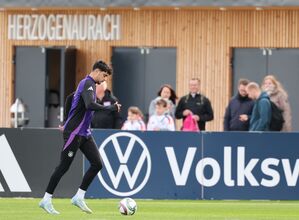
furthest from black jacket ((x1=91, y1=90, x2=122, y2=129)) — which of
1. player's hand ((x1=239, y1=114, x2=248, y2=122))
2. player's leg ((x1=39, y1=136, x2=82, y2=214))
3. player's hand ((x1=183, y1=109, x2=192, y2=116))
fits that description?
player's leg ((x1=39, y1=136, x2=82, y2=214))

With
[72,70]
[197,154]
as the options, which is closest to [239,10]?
[72,70]

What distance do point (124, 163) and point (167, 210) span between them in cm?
309

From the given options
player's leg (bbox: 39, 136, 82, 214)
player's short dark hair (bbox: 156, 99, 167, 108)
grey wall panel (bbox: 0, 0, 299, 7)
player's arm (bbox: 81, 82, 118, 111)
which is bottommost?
player's leg (bbox: 39, 136, 82, 214)

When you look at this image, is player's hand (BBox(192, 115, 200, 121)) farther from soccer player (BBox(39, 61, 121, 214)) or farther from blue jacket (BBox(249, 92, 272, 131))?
soccer player (BBox(39, 61, 121, 214))

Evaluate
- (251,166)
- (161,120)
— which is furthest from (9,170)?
(251,166)

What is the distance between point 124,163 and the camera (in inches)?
947

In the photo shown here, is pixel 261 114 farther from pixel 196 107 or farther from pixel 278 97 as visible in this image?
pixel 196 107

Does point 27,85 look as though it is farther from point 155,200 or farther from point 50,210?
point 50,210

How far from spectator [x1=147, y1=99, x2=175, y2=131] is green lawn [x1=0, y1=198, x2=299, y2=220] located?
7.70ft

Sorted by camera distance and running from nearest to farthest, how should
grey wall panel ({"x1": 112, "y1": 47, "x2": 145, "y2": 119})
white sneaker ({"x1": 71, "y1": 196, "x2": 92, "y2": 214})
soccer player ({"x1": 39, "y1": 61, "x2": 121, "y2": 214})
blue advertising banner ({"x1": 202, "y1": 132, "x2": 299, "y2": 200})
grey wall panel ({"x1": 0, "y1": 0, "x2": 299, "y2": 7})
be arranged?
soccer player ({"x1": 39, "y1": 61, "x2": 121, "y2": 214}), white sneaker ({"x1": 71, "y1": 196, "x2": 92, "y2": 214}), blue advertising banner ({"x1": 202, "y1": 132, "x2": 299, "y2": 200}), grey wall panel ({"x1": 0, "y1": 0, "x2": 299, "y2": 7}), grey wall panel ({"x1": 112, "y1": 47, "x2": 145, "y2": 119})

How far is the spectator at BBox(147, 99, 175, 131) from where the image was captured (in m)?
25.6

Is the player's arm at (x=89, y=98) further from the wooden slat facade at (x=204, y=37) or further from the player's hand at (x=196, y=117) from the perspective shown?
the wooden slat facade at (x=204, y=37)

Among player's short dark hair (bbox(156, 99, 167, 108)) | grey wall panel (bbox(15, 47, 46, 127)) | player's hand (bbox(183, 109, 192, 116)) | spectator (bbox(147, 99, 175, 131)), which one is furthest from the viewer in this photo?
grey wall panel (bbox(15, 47, 46, 127))

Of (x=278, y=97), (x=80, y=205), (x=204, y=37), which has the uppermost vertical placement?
(x=204, y=37)
